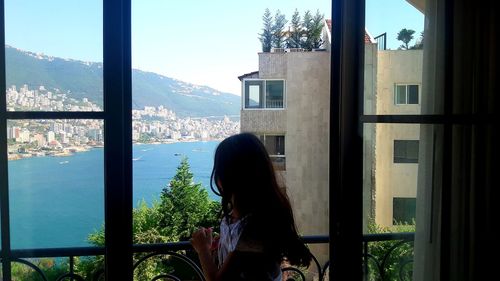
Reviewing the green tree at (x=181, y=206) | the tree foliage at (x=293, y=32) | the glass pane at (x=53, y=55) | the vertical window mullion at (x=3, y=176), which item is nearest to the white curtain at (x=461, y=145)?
the glass pane at (x=53, y=55)

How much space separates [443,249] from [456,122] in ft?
1.51

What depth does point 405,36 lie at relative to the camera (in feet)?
5.00

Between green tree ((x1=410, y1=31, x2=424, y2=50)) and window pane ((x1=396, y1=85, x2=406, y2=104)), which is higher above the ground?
green tree ((x1=410, y1=31, x2=424, y2=50))

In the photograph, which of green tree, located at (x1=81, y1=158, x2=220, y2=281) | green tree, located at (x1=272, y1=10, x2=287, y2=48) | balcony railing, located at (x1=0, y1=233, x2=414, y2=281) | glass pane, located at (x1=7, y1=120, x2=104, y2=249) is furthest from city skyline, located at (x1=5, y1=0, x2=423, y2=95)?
glass pane, located at (x1=7, y1=120, x2=104, y2=249)

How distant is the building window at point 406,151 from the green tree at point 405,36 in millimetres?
347

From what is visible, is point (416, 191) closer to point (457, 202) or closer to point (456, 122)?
point (457, 202)

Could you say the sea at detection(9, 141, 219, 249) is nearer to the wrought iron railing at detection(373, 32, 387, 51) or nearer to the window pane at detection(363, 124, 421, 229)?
the window pane at detection(363, 124, 421, 229)

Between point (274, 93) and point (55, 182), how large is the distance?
9700 millimetres

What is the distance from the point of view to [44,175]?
1.41 metres

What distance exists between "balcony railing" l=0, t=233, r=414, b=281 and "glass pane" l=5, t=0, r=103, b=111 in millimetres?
496

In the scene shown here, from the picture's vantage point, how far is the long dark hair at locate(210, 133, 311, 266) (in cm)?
115

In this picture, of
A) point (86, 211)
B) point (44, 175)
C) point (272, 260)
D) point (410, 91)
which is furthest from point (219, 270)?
point (410, 91)

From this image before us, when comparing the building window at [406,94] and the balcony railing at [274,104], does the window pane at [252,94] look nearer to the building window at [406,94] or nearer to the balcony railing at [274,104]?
the balcony railing at [274,104]

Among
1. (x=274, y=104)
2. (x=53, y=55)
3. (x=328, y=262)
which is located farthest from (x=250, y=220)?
(x=274, y=104)
